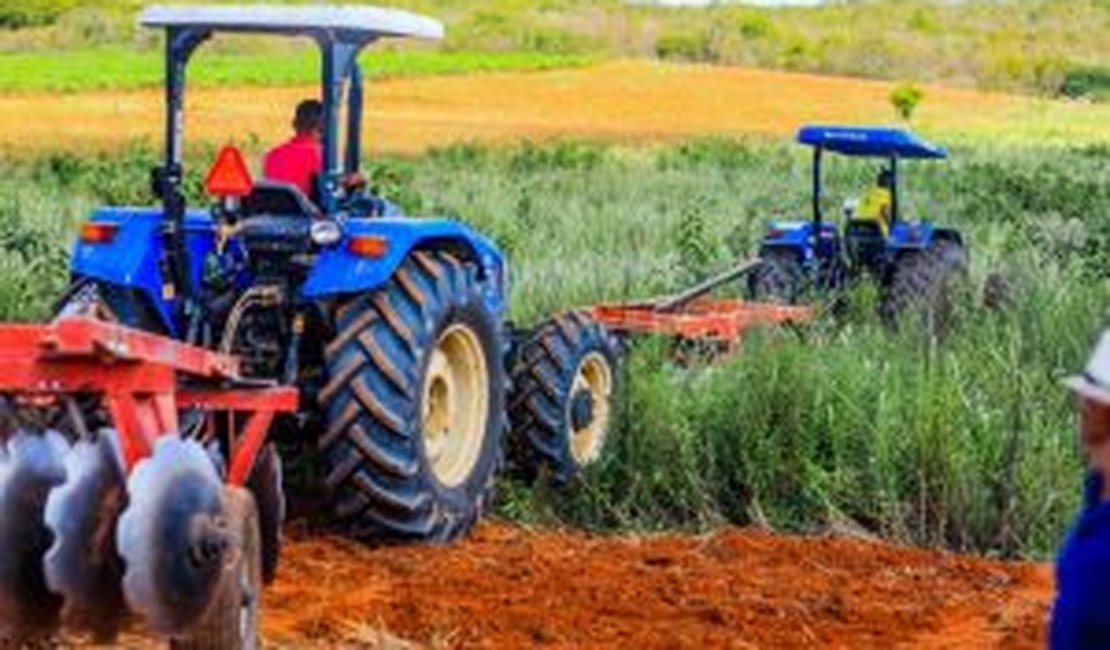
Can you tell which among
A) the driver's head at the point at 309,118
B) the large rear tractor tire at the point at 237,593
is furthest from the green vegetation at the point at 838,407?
the large rear tractor tire at the point at 237,593

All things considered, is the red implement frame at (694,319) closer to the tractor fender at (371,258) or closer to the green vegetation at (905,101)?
→ the tractor fender at (371,258)

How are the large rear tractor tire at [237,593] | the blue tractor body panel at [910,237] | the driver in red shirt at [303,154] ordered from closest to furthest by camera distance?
the large rear tractor tire at [237,593]
the driver in red shirt at [303,154]
the blue tractor body panel at [910,237]

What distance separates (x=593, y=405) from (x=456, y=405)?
1098mm

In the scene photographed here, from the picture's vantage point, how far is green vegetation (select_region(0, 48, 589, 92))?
56.0 metres

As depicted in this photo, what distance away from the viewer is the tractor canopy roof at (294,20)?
27.6ft

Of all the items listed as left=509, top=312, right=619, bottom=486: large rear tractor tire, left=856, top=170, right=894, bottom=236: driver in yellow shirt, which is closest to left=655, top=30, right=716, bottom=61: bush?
left=856, top=170, right=894, bottom=236: driver in yellow shirt

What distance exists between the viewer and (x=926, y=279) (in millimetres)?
14734

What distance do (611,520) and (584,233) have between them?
10.7 m

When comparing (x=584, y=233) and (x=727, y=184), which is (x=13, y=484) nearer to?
(x=584, y=233)

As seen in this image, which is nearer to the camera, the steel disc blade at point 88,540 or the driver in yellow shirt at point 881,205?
the steel disc blade at point 88,540

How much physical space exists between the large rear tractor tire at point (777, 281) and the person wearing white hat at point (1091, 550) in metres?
11.5

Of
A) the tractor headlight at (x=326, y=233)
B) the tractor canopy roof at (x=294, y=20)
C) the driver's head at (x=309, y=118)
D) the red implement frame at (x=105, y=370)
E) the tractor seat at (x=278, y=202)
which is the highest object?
the tractor canopy roof at (x=294, y=20)

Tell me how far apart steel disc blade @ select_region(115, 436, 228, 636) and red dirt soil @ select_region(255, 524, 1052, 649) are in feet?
4.84

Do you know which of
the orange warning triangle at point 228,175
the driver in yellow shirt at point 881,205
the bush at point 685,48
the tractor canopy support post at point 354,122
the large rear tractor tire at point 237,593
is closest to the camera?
the large rear tractor tire at point 237,593
